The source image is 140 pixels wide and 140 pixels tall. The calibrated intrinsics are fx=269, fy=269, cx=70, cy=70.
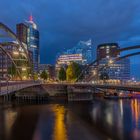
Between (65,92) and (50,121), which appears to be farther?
(65,92)

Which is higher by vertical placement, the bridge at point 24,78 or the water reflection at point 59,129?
the bridge at point 24,78

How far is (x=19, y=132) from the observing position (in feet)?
156

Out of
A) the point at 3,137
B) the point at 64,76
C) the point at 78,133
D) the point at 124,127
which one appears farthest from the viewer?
the point at 64,76

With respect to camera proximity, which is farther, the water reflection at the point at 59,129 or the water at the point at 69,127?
the water at the point at 69,127

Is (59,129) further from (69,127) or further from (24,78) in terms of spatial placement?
(24,78)

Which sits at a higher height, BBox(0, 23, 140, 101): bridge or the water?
BBox(0, 23, 140, 101): bridge

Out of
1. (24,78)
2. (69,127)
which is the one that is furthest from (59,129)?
(24,78)

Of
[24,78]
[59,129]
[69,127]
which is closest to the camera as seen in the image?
[59,129]

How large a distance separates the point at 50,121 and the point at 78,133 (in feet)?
43.7

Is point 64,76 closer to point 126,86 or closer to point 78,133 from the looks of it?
point 126,86

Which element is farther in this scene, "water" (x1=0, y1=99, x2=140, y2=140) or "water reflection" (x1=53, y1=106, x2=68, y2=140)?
"water" (x1=0, y1=99, x2=140, y2=140)

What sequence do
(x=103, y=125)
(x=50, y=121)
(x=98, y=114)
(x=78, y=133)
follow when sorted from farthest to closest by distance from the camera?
1. (x=98, y=114)
2. (x=50, y=121)
3. (x=103, y=125)
4. (x=78, y=133)

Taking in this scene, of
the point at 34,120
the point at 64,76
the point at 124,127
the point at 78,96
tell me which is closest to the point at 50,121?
the point at 34,120

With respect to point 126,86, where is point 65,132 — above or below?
below
